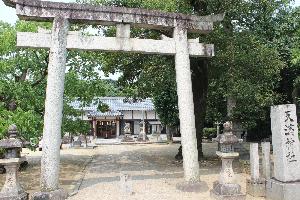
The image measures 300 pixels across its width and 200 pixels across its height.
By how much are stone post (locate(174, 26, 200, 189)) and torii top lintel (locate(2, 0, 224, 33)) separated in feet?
1.37

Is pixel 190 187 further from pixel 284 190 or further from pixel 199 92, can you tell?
pixel 199 92

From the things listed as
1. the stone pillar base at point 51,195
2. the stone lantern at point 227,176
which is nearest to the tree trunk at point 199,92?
the stone lantern at point 227,176

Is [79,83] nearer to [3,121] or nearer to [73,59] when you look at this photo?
[73,59]

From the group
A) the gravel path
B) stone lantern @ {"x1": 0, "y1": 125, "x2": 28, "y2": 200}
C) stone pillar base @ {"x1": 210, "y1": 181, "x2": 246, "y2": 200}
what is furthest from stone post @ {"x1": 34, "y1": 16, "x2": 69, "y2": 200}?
stone pillar base @ {"x1": 210, "y1": 181, "x2": 246, "y2": 200}

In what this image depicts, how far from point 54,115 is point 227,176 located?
5291 mm

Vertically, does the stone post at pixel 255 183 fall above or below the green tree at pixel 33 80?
below

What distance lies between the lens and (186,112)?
10.8 metres

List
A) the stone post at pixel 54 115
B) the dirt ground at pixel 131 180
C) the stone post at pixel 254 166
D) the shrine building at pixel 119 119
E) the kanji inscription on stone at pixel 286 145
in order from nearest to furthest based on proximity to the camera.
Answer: the kanji inscription on stone at pixel 286 145 → the stone post at pixel 54 115 → the stone post at pixel 254 166 → the dirt ground at pixel 131 180 → the shrine building at pixel 119 119

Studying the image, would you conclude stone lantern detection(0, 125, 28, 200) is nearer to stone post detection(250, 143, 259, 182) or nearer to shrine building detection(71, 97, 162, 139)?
stone post detection(250, 143, 259, 182)

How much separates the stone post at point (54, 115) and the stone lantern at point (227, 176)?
4439mm

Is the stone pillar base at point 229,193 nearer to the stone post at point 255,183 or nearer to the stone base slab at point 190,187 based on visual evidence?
the stone post at point 255,183

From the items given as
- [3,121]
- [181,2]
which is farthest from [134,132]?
[3,121]

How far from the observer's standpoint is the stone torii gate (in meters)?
9.66

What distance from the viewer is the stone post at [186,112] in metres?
10.6
